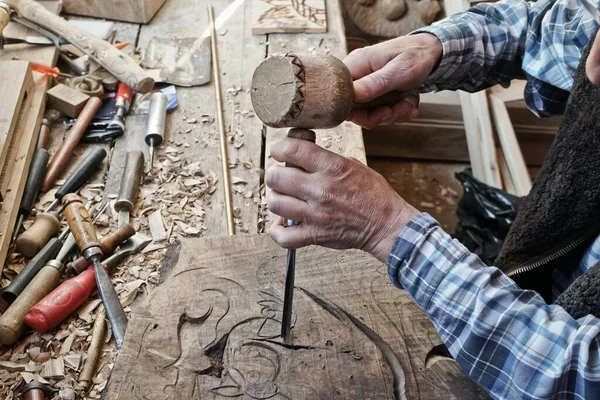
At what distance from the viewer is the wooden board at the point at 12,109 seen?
153 cm

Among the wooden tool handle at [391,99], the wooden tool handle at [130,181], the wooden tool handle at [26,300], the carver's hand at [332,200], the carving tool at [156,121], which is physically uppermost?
the wooden tool handle at [391,99]

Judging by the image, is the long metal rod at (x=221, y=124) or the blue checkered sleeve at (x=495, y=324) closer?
the blue checkered sleeve at (x=495, y=324)

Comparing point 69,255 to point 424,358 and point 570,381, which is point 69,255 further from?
point 570,381

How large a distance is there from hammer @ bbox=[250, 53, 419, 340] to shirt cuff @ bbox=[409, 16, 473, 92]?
0.45m

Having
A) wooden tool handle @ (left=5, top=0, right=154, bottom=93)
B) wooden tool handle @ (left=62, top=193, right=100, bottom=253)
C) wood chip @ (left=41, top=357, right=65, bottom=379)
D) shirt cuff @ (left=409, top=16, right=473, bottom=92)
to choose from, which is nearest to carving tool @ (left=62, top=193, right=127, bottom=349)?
wooden tool handle @ (left=62, top=193, right=100, bottom=253)

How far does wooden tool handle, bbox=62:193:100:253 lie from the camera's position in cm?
143

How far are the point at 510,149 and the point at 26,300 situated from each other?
5.58 feet

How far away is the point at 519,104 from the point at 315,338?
1798 millimetres

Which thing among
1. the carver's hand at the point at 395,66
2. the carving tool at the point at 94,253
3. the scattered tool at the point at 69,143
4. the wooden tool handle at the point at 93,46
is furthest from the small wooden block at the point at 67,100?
the carver's hand at the point at 395,66

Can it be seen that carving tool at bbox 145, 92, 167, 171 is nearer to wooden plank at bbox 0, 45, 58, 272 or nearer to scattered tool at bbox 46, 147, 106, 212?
scattered tool at bbox 46, 147, 106, 212

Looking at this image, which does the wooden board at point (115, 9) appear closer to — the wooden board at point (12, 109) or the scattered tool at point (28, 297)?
the wooden board at point (12, 109)

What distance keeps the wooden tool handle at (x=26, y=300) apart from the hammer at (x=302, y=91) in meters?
0.76

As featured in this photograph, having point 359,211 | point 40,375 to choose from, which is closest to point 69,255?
point 40,375

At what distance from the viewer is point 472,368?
3.02ft
